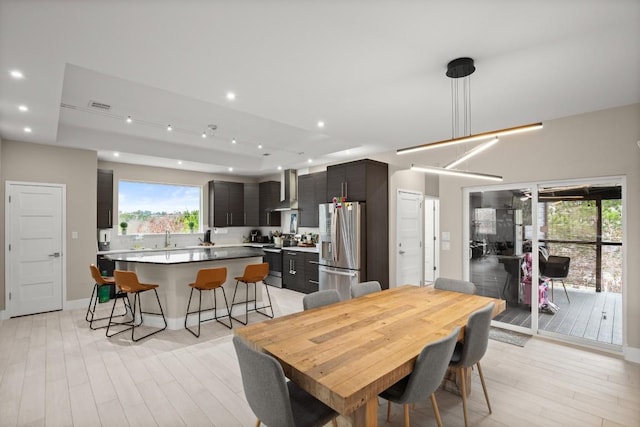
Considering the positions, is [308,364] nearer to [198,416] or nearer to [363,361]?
[363,361]

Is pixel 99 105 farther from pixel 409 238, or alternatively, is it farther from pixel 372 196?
pixel 409 238

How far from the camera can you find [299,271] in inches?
245

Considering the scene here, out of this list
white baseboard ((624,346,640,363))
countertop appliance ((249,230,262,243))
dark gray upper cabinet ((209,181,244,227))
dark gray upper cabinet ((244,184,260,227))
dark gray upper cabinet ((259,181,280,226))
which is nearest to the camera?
white baseboard ((624,346,640,363))

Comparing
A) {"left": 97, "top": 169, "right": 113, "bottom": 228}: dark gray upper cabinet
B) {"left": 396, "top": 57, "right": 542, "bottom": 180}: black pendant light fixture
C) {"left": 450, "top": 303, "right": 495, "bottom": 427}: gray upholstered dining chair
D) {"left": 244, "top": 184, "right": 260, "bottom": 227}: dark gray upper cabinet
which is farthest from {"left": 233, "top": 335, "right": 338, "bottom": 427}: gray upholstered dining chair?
{"left": 244, "top": 184, "right": 260, "bottom": 227}: dark gray upper cabinet

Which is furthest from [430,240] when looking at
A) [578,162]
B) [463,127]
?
[578,162]

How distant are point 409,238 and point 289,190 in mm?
2915

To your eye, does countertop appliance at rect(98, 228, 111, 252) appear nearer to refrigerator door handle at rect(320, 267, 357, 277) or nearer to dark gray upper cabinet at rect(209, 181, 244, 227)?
dark gray upper cabinet at rect(209, 181, 244, 227)

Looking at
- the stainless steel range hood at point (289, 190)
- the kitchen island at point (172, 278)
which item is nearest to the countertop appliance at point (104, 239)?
the kitchen island at point (172, 278)

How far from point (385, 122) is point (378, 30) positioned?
1.93 meters

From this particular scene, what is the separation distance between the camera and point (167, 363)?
3.13 m

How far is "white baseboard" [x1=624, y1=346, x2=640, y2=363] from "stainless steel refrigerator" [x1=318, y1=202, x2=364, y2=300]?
3.11 metres

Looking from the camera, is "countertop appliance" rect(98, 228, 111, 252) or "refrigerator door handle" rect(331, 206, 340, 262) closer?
"refrigerator door handle" rect(331, 206, 340, 262)

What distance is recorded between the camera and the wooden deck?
11.6 feet

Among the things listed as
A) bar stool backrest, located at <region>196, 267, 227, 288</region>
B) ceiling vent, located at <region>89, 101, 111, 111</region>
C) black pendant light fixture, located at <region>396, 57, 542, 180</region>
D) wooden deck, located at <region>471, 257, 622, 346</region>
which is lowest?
wooden deck, located at <region>471, 257, 622, 346</region>
